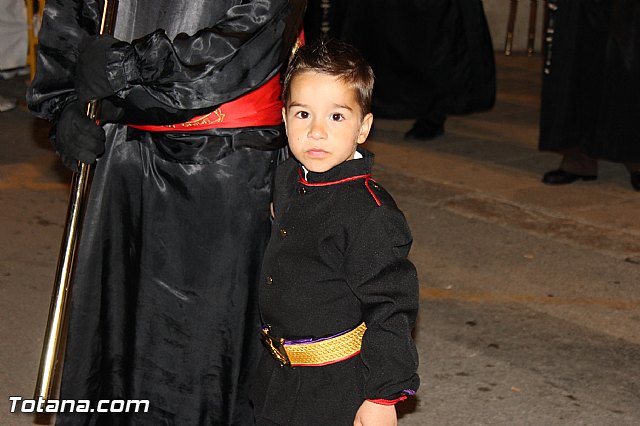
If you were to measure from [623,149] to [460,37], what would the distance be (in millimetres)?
1993

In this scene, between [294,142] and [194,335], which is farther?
[194,335]

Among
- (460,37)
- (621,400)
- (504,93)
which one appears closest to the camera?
(621,400)

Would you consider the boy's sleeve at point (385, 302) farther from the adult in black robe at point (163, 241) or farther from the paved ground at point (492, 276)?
the paved ground at point (492, 276)

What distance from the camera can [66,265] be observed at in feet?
9.61

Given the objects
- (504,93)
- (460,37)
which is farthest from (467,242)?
(504,93)

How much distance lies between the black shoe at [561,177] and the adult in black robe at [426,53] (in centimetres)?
155

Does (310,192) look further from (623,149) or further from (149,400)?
(623,149)

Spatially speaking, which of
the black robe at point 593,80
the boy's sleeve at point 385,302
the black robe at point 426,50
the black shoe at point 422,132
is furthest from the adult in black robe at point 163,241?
the black robe at point 426,50

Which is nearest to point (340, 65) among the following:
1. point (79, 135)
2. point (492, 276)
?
point (79, 135)

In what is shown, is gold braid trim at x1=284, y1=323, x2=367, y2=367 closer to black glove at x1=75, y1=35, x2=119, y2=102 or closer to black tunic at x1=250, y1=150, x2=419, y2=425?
black tunic at x1=250, y1=150, x2=419, y2=425

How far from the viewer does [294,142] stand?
2496 millimetres

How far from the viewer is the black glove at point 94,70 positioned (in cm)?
278

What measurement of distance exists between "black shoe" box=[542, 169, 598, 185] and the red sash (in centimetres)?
460

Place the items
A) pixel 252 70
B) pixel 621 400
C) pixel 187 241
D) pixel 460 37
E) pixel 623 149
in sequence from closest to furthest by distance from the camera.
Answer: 1. pixel 252 70
2. pixel 187 241
3. pixel 621 400
4. pixel 623 149
5. pixel 460 37
